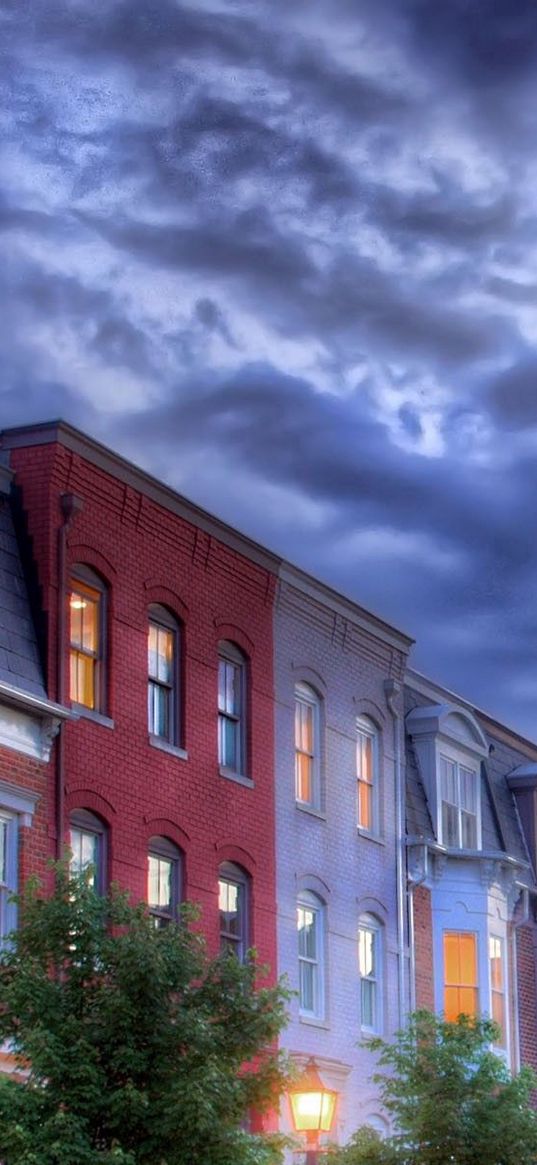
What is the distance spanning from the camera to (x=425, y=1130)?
25.5 meters

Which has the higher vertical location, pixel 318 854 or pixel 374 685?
pixel 374 685

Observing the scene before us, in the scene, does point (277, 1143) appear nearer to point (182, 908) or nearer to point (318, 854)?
point (182, 908)

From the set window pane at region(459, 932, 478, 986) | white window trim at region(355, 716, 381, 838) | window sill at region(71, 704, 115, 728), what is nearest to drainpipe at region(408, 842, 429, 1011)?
white window trim at region(355, 716, 381, 838)

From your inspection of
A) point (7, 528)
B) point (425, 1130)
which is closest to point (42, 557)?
point (7, 528)

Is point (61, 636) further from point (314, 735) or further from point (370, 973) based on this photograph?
point (370, 973)

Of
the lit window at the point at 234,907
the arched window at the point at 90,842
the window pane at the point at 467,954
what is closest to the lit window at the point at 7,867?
the arched window at the point at 90,842

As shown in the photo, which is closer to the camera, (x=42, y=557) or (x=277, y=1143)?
(x=277, y=1143)

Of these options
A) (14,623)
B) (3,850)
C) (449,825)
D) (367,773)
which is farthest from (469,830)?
(3,850)

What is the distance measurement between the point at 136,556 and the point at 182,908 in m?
8.15

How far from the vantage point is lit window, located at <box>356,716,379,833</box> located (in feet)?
114

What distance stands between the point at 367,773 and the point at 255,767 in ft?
13.5

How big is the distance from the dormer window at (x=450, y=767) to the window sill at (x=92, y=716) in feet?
34.0

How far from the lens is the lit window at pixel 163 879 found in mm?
28406

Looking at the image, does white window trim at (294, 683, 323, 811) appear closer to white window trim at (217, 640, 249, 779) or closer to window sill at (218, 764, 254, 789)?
white window trim at (217, 640, 249, 779)
